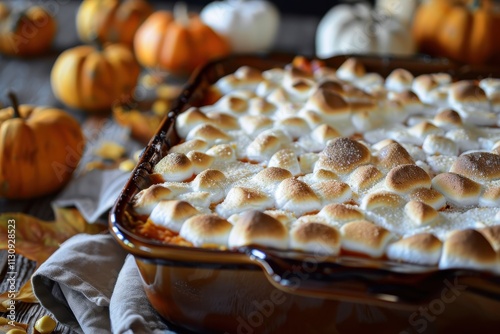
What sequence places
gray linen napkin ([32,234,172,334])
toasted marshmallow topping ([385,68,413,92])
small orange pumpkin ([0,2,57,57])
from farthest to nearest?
small orange pumpkin ([0,2,57,57]), toasted marshmallow topping ([385,68,413,92]), gray linen napkin ([32,234,172,334])

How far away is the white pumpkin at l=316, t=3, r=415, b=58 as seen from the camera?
218 cm

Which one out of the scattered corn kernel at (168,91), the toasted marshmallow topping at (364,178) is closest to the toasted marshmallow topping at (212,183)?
the toasted marshmallow topping at (364,178)

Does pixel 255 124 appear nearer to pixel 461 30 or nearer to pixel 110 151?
pixel 110 151

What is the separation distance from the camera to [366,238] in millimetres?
993

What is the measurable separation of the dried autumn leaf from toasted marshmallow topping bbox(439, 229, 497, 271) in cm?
81

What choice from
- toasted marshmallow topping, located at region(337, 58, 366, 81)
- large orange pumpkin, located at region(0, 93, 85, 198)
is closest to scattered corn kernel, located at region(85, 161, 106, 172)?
large orange pumpkin, located at region(0, 93, 85, 198)

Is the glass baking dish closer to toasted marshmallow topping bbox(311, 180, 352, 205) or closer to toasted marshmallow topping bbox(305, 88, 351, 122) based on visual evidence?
toasted marshmallow topping bbox(311, 180, 352, 205)

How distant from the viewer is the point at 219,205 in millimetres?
1124

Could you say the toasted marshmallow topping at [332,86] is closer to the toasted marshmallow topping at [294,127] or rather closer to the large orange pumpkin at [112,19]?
the toasted marshmallow topping at [294,127]

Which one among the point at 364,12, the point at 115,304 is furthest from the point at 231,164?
the point at 364,12

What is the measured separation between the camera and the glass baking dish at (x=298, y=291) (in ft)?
2.86

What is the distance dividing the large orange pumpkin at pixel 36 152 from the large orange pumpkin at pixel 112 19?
2.70ft

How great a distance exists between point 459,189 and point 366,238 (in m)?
0.24

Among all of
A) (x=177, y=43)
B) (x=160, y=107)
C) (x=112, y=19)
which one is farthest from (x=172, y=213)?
(x=112, y=19)
